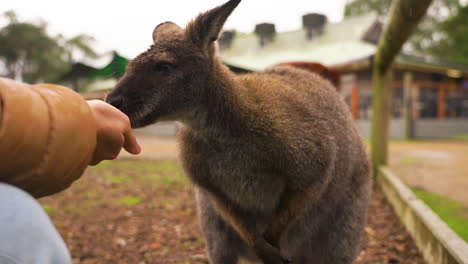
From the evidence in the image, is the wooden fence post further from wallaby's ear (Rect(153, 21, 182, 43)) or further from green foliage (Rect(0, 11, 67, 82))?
wallaby's ear (Rect(153, 21, 182, 43))

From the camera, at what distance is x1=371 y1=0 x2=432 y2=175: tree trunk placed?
7.54 ft

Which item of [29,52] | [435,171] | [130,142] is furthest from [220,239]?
[435,171]

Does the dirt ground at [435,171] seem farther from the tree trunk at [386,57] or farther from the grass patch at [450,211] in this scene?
the tree trunk at [386,57]

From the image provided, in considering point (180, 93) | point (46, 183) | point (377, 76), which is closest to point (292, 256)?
point (180, 93)

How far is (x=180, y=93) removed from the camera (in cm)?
164

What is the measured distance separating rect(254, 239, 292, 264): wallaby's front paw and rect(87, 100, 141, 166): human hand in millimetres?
1049

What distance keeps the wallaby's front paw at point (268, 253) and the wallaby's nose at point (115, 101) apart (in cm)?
85

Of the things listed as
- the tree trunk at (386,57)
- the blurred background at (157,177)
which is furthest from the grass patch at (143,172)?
the tree trunk at (386,57)

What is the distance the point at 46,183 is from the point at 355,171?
1.85 m

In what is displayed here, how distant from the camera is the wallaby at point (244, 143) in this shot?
1.59 meters

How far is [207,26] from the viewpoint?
1632 mm

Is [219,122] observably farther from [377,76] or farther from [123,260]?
[377,76]

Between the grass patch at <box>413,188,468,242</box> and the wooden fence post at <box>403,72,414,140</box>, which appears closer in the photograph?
the grass patch at <box>413,188,468,242</box>

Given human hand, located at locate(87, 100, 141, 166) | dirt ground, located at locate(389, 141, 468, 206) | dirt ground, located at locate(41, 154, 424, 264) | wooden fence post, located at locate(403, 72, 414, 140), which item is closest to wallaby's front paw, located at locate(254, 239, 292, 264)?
dirt ground, located at locate(41, 154, 424, 264)
